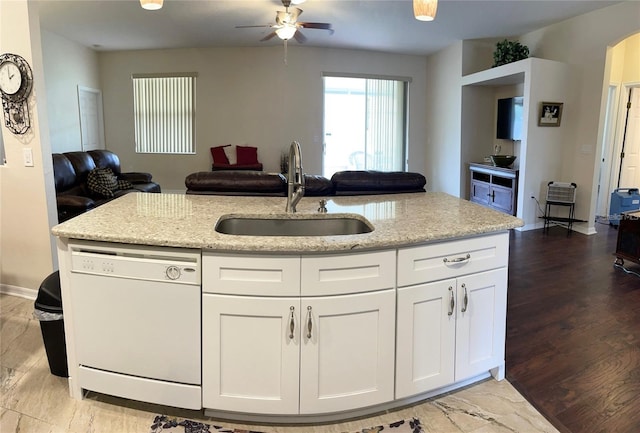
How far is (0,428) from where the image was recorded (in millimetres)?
1862

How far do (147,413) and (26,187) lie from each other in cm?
213

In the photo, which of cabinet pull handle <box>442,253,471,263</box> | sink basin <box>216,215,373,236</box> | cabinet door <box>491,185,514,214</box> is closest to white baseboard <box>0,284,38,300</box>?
sink basin <box>216,215,373,236</box>

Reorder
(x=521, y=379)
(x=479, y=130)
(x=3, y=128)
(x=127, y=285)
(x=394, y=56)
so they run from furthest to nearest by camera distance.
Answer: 1. (x=394, y=56)
2. (x=479, y=130)
3. (x=3, y=128)
4. (x=521, y=379)
5. (x=127, y=285)

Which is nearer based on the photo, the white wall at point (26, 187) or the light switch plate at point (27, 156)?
the white wall at point (26, 187)

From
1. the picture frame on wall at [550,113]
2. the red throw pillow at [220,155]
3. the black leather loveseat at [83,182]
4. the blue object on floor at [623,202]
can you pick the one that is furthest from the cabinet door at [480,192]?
the black leather loveseat at [83,182]

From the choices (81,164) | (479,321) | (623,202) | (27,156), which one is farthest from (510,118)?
(27,156)

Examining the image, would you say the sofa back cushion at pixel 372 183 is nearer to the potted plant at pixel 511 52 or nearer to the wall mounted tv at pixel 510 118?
the potted plant at pixel 511 52

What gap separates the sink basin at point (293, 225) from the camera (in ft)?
7.06

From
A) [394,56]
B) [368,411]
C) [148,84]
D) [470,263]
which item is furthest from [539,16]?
[148,84]

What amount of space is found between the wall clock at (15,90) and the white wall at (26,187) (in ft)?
0.12

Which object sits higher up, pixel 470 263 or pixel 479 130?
pixel 479 130

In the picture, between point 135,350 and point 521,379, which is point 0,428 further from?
point 521,379

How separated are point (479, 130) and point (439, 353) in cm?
598

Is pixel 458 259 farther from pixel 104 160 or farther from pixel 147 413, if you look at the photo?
pixel 104 160
